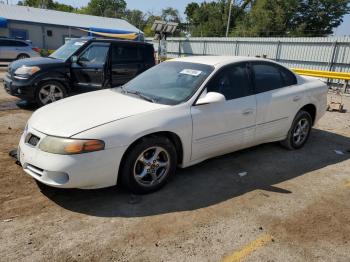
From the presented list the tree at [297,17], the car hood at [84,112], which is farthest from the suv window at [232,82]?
the tree at [297,17]

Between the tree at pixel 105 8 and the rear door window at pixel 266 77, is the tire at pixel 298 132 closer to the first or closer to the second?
the rear door window at pixel 266 77

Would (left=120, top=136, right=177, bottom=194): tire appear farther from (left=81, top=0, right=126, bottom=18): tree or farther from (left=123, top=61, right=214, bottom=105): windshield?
(left=81, top=0, right=126, bottom=18): tree

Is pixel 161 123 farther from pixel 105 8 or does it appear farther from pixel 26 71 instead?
pixel 105 8

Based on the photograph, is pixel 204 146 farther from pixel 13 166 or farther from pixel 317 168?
pixel 13 166

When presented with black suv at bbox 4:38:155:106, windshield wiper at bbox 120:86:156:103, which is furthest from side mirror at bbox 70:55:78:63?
windshield wiper at bbox 120:86:156:103

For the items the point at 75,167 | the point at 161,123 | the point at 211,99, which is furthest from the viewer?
the point at 211,99

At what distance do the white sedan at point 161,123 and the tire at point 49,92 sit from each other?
11.7 feet

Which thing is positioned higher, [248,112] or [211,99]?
[211,99]

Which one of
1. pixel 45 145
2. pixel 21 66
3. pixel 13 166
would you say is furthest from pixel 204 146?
pixel 21 66

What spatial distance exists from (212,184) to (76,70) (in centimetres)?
522

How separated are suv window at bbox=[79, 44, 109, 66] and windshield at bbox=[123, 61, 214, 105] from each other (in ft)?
11.0

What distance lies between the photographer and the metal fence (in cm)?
1564

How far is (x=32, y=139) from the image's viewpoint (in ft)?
11.9

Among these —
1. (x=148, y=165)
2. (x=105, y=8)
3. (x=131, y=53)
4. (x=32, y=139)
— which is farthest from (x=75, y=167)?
(x=105, y=8)
